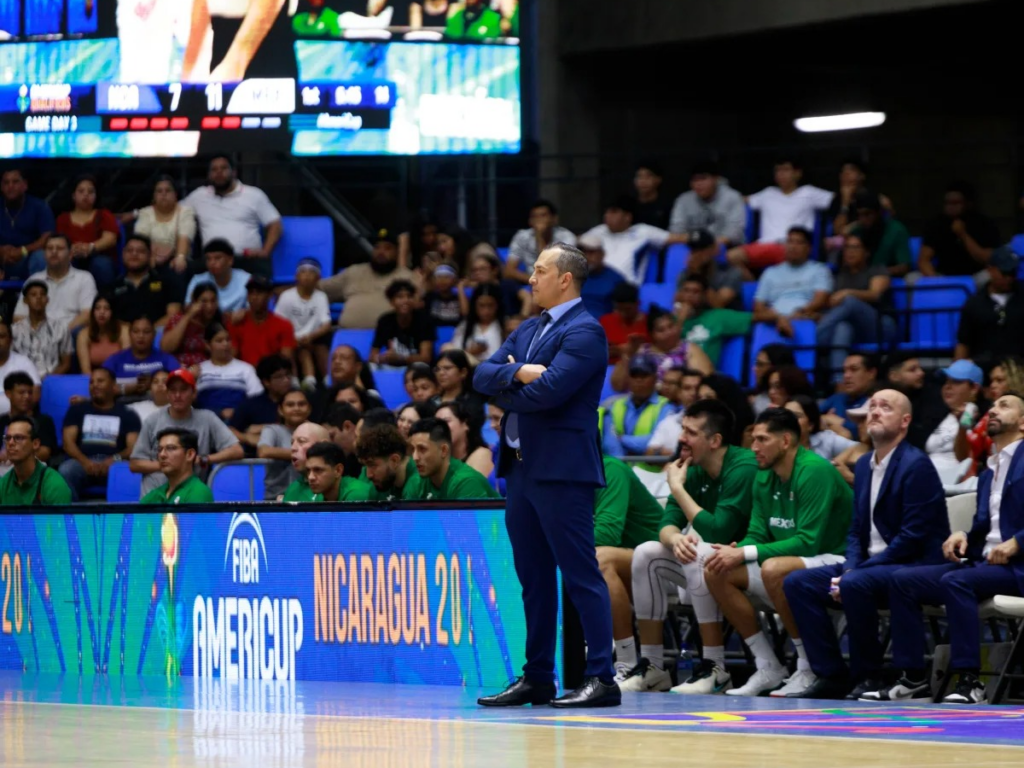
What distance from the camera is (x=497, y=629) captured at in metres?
9.73

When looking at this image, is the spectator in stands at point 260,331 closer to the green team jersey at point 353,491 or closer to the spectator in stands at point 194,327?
the spectator in stands at point 194,327

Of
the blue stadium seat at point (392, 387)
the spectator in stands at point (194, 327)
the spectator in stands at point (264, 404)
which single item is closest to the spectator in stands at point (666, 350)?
the blue stadium seat at point (392, 387)

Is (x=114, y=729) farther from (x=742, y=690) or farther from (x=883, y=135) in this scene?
(x=883, y=135)

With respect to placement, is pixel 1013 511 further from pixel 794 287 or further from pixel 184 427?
pixel 184 427

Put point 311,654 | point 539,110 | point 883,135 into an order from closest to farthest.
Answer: point 311,654, point 539,110, point 883,135

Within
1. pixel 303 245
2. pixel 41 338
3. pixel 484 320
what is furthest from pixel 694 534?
pixel 303 245

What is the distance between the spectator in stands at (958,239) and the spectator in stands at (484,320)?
353 centimetres

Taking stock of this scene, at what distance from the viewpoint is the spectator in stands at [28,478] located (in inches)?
503

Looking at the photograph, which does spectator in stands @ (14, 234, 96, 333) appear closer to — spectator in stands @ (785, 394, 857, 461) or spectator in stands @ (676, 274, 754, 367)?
spectator in stands @ (676, 274, 754, 367)

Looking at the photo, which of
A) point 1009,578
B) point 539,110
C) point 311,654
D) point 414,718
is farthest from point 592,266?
point 414,718

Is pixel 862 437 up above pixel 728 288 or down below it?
below

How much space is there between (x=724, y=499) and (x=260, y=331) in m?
6.96

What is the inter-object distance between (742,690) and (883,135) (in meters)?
13.5

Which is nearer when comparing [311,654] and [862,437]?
[311,654]
